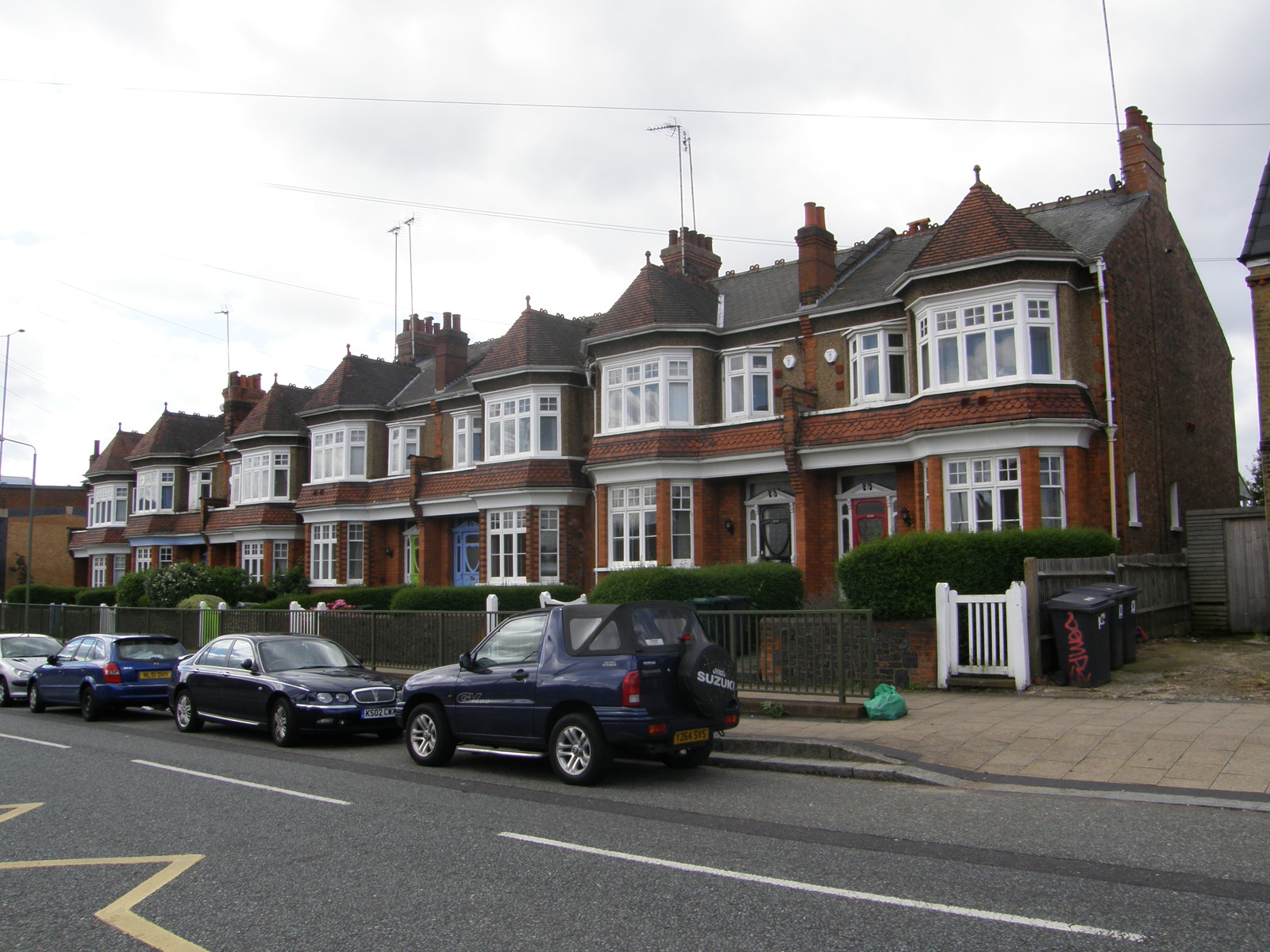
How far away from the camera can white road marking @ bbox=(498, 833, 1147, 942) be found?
5006 millimetres

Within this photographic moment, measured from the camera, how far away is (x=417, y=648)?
1891 centimetres

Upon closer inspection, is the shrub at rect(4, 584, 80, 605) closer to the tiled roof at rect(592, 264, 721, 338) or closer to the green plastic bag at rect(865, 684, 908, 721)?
the tiled roof at rect(592, 264, 721, 338)

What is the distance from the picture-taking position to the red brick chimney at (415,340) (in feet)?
128

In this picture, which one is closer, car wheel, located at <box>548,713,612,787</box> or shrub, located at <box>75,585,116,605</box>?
car wheel, located at <box>548,713,612,787</box>

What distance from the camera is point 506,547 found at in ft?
95.5

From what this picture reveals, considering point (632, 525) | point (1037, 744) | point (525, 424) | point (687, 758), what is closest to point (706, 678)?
point (687, 758)

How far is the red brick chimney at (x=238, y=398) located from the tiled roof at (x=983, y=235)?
103 feet

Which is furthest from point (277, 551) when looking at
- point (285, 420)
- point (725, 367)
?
point (725, 367)

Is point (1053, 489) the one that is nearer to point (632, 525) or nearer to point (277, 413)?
point (632, 525)

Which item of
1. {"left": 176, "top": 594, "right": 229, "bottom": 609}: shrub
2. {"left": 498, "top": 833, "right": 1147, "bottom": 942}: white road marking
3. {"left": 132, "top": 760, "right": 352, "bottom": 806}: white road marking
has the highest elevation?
{"left": 176, "top": 594, "right": 229, "bottom": 609}: shrub

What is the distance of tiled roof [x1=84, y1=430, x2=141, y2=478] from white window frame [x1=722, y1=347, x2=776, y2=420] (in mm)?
35371

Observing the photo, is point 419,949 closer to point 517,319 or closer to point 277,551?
point 517,319

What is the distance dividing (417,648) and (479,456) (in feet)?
43.7

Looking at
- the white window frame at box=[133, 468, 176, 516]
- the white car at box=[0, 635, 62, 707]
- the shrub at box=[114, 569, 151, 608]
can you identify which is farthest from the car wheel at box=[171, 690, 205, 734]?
the white window frame at box=[133, 468, 176, 516]
